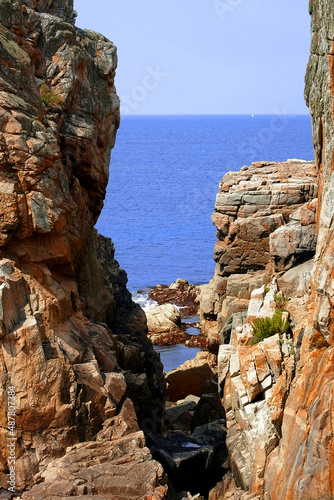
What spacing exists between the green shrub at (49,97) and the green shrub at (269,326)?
12355 mm

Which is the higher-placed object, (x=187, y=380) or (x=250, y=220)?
(x=250, y=220)

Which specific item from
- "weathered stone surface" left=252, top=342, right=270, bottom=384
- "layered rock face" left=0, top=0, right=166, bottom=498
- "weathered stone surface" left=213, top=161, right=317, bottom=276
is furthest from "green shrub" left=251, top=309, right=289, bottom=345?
"weathered stone surface" left=213, top=161, right=317, bottom=276

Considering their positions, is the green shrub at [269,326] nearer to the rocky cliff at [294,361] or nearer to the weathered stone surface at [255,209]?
the rocky cliff at [294,361]

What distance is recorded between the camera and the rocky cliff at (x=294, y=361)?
824 inches

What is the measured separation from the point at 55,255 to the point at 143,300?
40969 millimetres

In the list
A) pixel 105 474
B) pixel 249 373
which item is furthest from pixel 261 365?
pixel 105 474

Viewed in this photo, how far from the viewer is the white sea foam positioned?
2659 inches

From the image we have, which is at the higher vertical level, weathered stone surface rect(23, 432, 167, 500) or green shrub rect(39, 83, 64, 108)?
green shrub rect(39, 83, 64, 108)

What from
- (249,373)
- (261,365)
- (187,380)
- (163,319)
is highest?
(261,365)

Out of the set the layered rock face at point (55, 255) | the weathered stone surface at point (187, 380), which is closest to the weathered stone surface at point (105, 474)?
the layered rock face at point (55, 255)

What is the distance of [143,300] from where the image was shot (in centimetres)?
7000

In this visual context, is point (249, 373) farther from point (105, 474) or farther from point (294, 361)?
point (105, 474)

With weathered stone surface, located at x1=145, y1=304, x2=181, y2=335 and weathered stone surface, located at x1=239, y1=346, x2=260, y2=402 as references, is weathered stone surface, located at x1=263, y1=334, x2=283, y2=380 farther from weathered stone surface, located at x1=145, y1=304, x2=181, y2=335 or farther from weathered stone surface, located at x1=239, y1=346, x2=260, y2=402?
weathered stone surface, located at x1=145, y1=304, x2=181, y2=335

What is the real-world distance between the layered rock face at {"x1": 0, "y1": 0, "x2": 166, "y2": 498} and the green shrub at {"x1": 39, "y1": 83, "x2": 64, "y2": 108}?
0.14 feet
